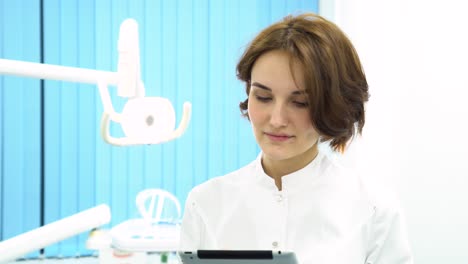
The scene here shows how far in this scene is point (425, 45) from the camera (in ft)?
8.45

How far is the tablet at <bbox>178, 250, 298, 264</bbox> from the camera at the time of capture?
0.79 m

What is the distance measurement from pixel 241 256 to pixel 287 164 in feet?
1.34

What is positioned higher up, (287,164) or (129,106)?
(129,106)

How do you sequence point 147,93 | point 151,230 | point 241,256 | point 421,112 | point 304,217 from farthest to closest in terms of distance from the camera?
point 147,93
point 421,112
point 151,230
point 304,217
point 241,256

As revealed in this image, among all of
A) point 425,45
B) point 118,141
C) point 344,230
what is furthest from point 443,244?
point 118,141

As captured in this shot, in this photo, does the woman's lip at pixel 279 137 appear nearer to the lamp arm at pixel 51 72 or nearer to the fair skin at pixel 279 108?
the fair skin at pixel 279 108

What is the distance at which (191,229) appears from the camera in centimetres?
121

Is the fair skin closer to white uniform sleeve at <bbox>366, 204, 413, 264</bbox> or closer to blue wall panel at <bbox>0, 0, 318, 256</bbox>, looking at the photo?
white uniform sleeve at <bbox>366, 204, 413, 264</bbox>

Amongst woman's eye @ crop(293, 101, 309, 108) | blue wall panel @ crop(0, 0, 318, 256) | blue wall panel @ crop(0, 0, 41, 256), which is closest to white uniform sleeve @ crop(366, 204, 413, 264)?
woman's eye @ crop(293, 101, 309, 108)

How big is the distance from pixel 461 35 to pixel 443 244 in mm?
1032

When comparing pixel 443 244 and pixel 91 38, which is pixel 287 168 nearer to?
pixel 443 244

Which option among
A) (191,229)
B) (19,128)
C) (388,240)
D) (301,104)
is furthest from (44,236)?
(19,128)

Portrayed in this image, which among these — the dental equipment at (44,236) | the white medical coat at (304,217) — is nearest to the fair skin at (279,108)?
the white medical coat at (304,217)

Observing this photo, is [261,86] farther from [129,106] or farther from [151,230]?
[151,230]
